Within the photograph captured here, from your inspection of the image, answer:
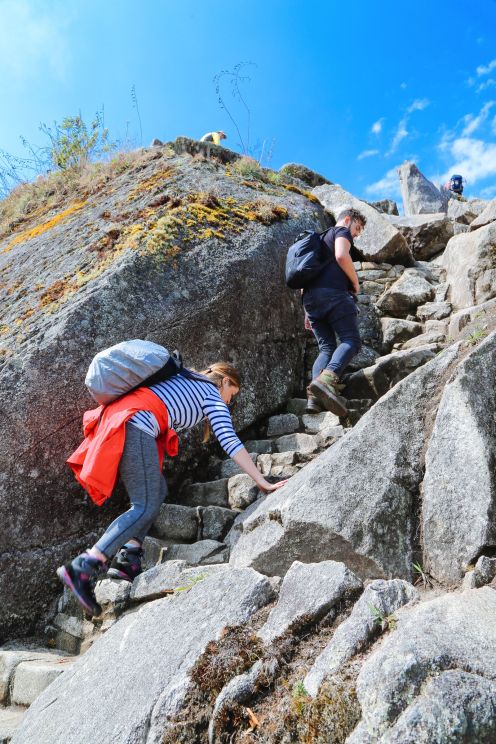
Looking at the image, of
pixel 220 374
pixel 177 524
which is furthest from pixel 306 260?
pixel 177 524

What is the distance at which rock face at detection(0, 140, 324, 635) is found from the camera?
5.20 metres

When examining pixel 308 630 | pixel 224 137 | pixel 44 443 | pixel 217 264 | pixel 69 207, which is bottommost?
pixel 308 630

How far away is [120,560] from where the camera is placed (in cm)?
471

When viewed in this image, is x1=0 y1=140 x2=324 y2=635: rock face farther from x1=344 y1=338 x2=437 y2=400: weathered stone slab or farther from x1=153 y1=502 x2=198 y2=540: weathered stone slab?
x1=344 y1=338 x2=437 y2=400: weathered stone slab

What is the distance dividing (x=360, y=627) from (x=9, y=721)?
2.66 metres

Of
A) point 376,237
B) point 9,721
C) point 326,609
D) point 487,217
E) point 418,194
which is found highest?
point 418,194

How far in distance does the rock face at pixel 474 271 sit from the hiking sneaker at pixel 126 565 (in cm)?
539

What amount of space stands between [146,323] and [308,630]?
149 inches

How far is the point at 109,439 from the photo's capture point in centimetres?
455

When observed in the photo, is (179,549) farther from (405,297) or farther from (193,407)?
(405,297)

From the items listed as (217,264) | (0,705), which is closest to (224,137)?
(217,264)

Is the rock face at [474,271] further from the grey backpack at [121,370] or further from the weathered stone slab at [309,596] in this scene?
the weathered stone slab at [309,596]

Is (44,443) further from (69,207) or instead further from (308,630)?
(69,207)

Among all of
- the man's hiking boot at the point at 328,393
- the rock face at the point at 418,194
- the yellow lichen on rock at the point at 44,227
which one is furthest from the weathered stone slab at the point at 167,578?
Result: the rock face at the point at 418,194
